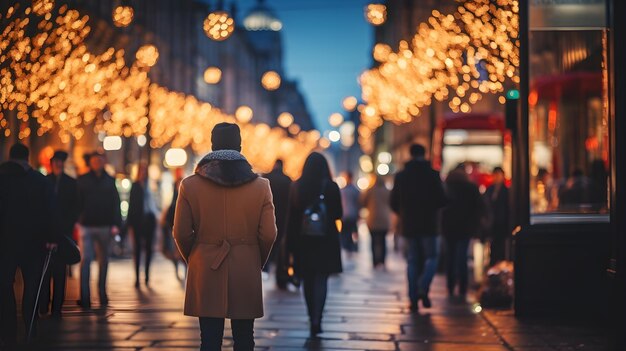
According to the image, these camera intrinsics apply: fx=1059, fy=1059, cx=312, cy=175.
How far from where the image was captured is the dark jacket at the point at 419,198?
12.3m

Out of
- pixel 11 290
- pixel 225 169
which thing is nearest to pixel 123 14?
pixel 11 290

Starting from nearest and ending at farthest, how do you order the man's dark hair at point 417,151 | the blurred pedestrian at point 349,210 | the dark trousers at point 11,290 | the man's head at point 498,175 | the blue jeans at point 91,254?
the dark trousers at point 11,290 → the blue jeans at point 91,254 → the man's dark hair at point 417,151 → the man's head at point 498,175 → the blurred pedestrian at point 349,210

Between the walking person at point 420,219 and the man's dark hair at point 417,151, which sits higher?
the man's dark hair at point 417,151

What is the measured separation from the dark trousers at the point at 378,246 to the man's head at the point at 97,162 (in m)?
8.23

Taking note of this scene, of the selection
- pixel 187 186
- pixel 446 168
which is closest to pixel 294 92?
pixel 446 168

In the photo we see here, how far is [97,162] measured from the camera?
12.1m

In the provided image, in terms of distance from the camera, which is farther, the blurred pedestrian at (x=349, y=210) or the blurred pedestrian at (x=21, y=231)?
the blurred pedestrian at (x=349, y=210)

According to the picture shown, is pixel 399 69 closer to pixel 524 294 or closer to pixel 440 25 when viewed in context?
pixel 440 25

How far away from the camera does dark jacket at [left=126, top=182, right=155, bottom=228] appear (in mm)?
15234

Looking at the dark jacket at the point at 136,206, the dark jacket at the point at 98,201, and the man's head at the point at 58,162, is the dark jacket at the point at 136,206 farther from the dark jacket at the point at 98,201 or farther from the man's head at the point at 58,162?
the man's head at the point at 58,162

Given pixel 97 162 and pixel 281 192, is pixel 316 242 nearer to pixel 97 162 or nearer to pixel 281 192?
pixel 97 162

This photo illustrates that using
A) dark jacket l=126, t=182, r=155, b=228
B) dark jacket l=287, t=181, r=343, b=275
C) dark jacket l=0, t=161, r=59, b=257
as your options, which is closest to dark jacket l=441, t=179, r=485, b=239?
dark jacket l=287, t=181, r=343, b=275

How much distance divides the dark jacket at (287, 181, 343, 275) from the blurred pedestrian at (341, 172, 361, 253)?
37.1 feet

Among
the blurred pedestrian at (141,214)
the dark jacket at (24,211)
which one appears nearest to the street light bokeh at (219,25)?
the blurred pedestrian at (141,214)
